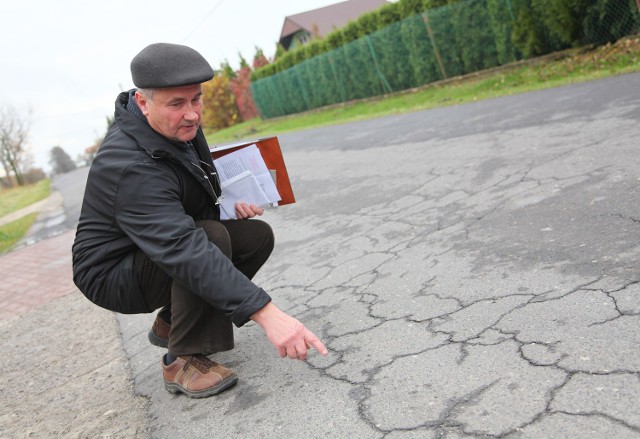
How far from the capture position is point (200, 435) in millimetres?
2711

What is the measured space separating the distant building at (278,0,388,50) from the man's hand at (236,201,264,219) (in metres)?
52.8

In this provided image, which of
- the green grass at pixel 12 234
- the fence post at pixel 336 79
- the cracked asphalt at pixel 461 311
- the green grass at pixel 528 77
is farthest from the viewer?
the fence post at pixel 336 79

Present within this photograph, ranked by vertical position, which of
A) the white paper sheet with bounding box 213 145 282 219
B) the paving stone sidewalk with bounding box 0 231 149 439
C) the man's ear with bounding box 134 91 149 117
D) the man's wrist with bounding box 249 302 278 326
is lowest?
the paving stone sidewalk with bounding box 0 231 149 439

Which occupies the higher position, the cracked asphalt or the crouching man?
the crouching man

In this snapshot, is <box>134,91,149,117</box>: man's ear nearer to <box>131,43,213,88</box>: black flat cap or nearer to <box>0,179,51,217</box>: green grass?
<box>131,43,213,88</box>: black flat cap

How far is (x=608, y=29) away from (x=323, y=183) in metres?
7.90

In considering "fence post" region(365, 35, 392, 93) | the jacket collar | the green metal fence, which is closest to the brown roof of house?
the green metal fence

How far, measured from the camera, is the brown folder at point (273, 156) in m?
3.41

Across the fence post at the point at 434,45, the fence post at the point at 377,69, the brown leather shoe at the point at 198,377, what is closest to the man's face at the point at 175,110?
the brown leather shoe at the point at 198,377

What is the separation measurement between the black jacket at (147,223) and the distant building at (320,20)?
53.2 m

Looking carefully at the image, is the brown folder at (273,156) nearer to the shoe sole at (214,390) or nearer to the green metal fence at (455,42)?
the shoe sole at (214,390)

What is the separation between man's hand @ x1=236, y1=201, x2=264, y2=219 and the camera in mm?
3385

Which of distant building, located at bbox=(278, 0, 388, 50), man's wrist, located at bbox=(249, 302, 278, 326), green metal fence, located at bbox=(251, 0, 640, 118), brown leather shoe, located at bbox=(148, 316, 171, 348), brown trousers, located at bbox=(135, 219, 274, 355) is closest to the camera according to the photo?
man's wrist, located at bbox=(249, 302, 278, 326)

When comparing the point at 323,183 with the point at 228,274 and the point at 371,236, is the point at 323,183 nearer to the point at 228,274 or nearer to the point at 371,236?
the point at 371,236
